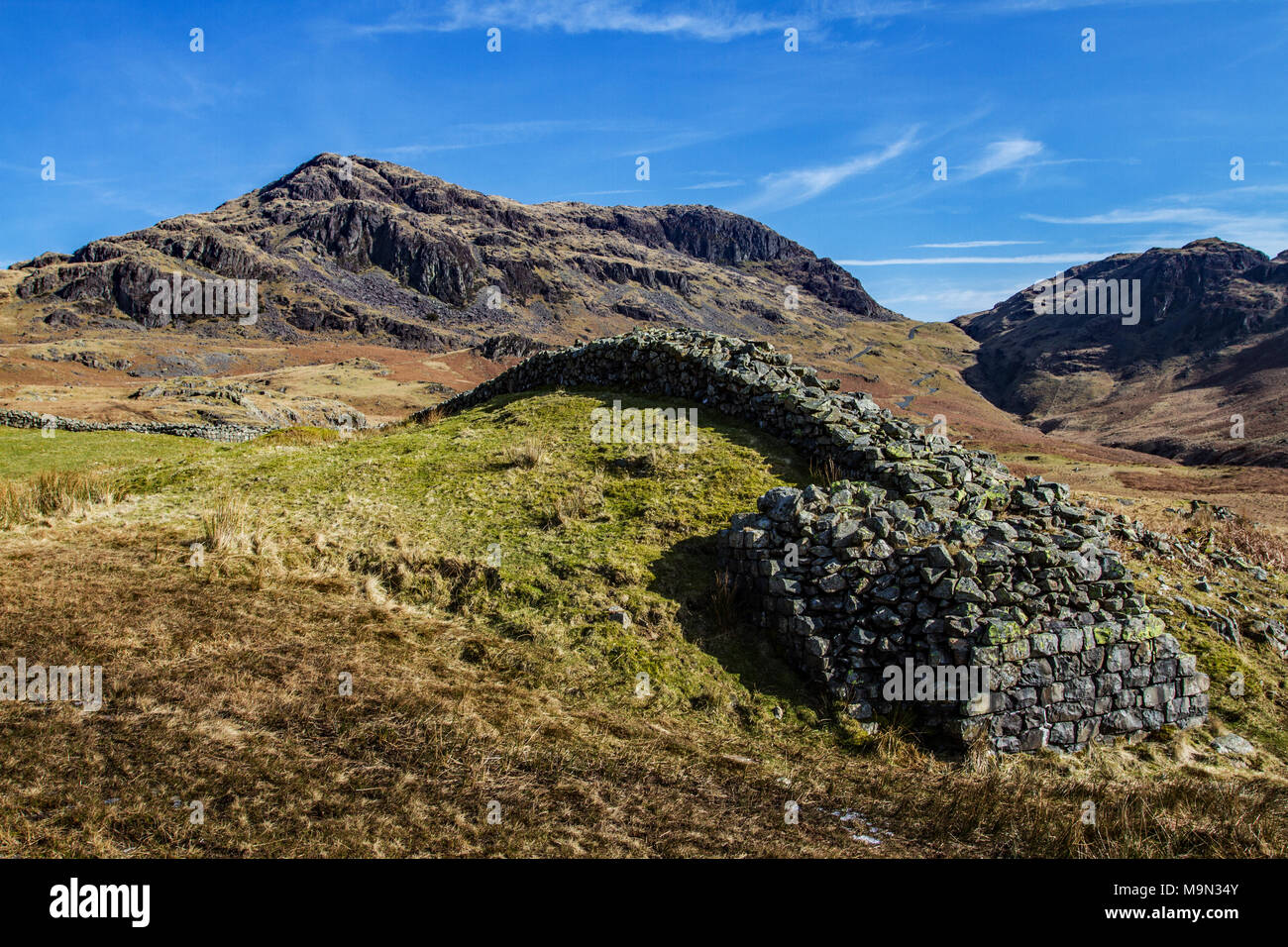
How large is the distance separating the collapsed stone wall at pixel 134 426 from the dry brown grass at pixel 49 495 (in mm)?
13023

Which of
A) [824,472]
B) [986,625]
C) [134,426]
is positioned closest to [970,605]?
[986,625]

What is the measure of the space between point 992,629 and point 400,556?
773cm

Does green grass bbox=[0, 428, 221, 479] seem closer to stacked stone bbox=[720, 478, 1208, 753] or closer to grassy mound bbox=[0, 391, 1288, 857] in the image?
grassy mound bbox=[0, 391, 1288, 857]

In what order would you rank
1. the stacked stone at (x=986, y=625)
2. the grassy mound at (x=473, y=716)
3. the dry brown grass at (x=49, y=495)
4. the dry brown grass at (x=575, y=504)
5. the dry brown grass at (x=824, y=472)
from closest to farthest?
the grassy mound at (x=473, y=716) → the stacked stone at (x=986, y=625) → the dry brown grass at (x=49, y=495) → the dry brown grass at (x=575, y=504) → the dry brown grass at (x=824, y=472)

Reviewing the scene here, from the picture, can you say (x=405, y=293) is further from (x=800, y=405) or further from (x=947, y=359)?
(x=800, y=405)

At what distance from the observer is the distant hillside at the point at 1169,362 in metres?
66.6

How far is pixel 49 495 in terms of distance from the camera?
1104 centimetres

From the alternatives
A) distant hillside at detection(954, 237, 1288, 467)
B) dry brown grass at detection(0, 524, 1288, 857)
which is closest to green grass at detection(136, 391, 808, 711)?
dry brown grass at detection(0, 524, 1288, 857)

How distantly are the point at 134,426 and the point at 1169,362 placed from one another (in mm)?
142760

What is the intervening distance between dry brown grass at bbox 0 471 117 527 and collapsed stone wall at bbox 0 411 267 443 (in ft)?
42.7

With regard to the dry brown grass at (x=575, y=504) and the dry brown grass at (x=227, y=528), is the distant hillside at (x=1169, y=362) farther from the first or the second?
the dry brown grass at (x=227, y=528)

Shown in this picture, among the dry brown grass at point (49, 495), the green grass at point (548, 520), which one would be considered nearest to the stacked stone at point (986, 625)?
the green grass at point (548, 520)
